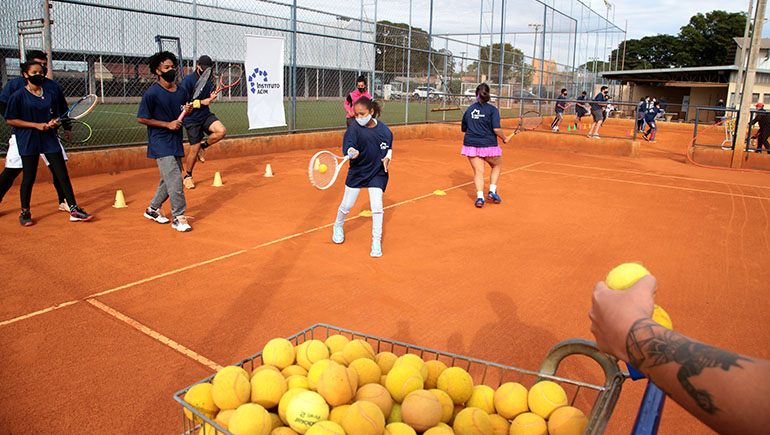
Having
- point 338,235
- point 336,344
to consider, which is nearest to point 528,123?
point 338,235

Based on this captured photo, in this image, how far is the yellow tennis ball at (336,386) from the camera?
6.53 feet

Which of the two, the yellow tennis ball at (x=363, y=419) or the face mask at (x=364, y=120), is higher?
the face mask at (x=364, y=120)

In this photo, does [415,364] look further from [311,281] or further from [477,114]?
[477,114]

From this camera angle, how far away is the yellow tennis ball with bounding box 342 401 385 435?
1834 millimetres

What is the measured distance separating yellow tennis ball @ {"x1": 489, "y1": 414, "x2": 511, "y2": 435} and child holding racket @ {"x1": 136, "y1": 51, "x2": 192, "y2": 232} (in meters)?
5.51

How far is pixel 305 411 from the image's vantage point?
6.27 ft

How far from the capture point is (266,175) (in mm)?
10867

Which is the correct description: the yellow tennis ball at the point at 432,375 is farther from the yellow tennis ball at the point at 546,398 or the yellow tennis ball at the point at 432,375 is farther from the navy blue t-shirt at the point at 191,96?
the navy blue t-shirt at the point at 191,96

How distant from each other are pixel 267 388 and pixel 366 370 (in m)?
0.41

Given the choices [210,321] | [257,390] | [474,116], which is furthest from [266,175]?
[257,390]

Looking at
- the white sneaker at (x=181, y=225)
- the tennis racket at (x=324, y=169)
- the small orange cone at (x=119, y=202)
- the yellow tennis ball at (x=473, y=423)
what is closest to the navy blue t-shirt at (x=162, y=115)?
the white sneaker at (x=181, y=225)

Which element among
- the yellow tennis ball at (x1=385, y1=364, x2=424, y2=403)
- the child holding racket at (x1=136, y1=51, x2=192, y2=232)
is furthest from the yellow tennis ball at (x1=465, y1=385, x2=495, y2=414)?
the child holding racket at (x1=136, y1=51, x2=192, y2=232)

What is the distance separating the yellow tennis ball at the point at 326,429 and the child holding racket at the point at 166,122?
17.8 ft

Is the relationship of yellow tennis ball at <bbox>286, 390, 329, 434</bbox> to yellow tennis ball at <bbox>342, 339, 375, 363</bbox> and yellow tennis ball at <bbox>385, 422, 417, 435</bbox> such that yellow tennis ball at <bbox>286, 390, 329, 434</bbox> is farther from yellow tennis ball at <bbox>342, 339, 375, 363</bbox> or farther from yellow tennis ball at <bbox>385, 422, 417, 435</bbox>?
yellow tennis ball at <bbox>342, 339, 375, 363</bbox>
